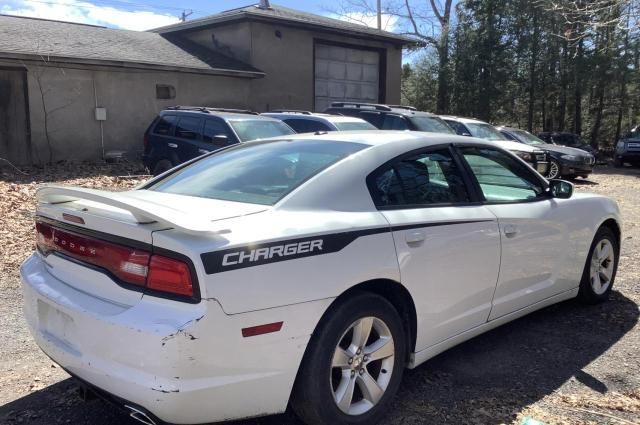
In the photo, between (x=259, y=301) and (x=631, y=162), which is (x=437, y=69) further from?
(x=259, y=301)

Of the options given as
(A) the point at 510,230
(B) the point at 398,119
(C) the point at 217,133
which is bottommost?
(A) the point at 510,230

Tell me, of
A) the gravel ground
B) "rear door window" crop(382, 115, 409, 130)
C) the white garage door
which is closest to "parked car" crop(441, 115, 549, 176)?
"rear door window" crop(382, 115, 409, 130)

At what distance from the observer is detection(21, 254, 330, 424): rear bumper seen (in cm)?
240

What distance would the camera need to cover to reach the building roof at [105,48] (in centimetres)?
1416

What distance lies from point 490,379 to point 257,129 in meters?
7.56

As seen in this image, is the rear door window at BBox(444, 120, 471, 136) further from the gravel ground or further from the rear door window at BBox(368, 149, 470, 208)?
the rear door window at BBox(368, 149, 470, 208)

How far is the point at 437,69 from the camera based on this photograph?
31.1 metres

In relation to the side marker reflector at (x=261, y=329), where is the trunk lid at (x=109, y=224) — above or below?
above

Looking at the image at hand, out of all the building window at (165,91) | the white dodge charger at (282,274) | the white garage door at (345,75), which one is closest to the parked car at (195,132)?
the building window at (165,91)

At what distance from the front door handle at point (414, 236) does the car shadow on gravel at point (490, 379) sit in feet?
3.22

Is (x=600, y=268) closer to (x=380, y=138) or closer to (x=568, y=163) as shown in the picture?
(x=380, y=138)

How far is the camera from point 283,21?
1884cm

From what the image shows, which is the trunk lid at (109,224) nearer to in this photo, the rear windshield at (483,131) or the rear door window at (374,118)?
the rear door window at (374,118)

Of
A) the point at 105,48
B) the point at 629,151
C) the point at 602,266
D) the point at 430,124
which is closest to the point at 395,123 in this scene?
the point at 430,124
